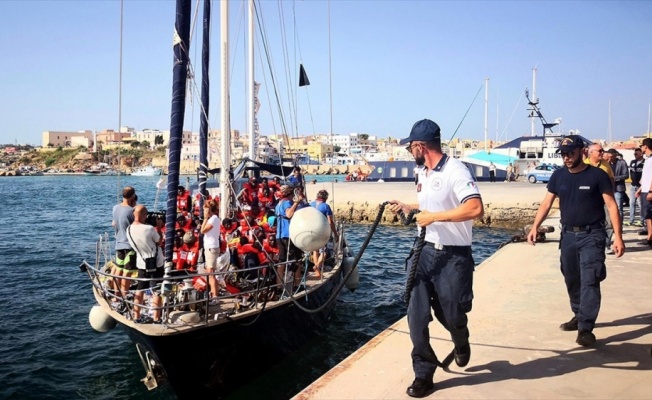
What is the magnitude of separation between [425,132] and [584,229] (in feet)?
7.60

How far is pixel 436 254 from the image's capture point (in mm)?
4152

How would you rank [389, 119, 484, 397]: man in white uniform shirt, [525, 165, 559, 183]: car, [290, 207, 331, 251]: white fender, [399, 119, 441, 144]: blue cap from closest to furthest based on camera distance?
[389, 119, 484, 397]: man in white uniform shirt
[399, 119, 441, 144]: blue cap
[290, 207, 331, 251]: white fender
[525, 165, 559, 183]: car

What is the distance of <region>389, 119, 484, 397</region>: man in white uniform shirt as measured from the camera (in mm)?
4102

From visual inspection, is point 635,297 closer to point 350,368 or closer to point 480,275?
point 480,275

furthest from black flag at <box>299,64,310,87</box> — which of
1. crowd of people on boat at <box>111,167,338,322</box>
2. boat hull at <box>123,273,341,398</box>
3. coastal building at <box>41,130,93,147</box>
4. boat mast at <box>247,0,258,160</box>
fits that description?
coastal building at <box>41,130,93,147</box>

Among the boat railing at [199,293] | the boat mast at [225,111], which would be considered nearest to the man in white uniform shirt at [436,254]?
the boat railing at [199,293]

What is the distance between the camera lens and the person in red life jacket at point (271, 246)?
846cm

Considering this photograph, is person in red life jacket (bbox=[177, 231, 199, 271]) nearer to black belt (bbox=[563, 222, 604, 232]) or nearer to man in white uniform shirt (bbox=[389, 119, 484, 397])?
man in white uniform shirt (bbox=[389, 119, 484, 397])

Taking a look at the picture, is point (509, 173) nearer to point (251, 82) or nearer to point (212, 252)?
point (251, 82)

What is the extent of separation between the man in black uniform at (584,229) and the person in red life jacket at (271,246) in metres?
4.55

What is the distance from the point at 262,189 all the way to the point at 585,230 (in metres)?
7.88

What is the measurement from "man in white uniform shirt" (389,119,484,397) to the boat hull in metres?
3.03

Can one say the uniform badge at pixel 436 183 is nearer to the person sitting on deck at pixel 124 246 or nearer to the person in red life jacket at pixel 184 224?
the person sitting on deck at pixel 124 246

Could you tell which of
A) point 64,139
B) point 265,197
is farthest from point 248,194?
point 64,139
